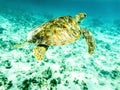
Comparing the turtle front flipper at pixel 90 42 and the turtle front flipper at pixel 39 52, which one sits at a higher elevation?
the turtle front flipper at pixel 90 42

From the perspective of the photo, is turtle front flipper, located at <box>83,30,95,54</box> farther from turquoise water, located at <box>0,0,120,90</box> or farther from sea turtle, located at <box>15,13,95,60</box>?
turquoise water, located at <box>0,0,120,90</box>

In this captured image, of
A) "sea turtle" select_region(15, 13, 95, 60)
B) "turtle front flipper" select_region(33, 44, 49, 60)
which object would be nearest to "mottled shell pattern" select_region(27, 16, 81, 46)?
"sea turtle" select_region(15, 13, 95, 60)

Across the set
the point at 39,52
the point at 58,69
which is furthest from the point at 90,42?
the point at 58,69

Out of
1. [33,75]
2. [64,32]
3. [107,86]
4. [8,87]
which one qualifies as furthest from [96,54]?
[64,32]

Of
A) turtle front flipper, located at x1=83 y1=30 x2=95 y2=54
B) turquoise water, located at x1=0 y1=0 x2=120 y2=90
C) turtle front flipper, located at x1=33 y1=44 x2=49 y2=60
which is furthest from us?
turquoise water, located at x1=0 y1=0 x2=120 y2=90

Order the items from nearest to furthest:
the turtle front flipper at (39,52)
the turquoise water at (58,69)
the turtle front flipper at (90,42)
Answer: the turtle front flipper at (39,52)
the turtle front flipper at (90,42)
the turquoise water at (58,69)

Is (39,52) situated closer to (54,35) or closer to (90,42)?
(54,35)

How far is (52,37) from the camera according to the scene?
15.4 ft

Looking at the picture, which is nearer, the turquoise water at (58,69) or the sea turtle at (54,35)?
the sea turtle at (54,35)

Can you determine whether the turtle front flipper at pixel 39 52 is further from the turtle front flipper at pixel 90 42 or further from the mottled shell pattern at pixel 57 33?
the turtle front flipper at pixel 90 42

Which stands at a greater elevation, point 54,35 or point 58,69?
point 54,35

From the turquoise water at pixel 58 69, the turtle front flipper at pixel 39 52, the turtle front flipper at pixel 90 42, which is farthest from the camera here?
the turquoise water at pixel 58 69

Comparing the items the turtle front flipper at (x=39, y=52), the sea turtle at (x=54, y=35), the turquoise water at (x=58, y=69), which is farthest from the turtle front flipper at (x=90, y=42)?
the turquoise water at (x=58, y=69)

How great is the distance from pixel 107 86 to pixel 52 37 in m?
5.69
